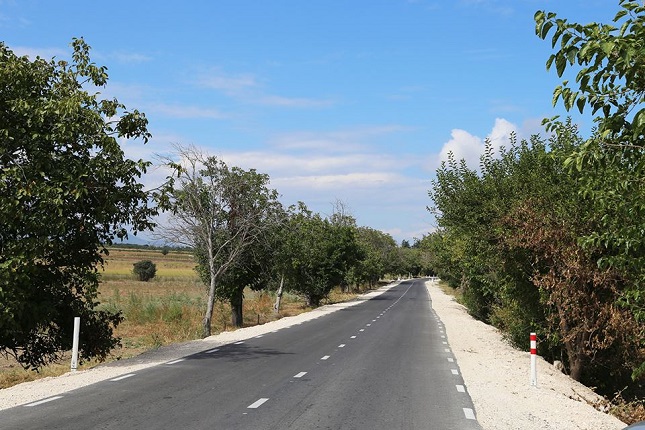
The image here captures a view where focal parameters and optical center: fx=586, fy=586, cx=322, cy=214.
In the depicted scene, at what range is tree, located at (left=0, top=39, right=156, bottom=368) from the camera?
12.0m

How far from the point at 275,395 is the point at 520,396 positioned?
4.40m

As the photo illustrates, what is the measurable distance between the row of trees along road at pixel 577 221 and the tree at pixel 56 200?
9.31 meters

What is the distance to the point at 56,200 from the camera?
11.7 meters

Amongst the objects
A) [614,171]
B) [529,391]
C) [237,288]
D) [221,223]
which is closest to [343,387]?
[529,391]

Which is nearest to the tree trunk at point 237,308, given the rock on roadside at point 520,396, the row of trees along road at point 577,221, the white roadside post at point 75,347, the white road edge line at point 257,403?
the row of trees along road at point 577,221

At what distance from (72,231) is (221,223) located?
1435 centimetres

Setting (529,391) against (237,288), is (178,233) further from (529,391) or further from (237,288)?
(529,391)

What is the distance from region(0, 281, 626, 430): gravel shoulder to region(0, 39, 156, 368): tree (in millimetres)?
1927

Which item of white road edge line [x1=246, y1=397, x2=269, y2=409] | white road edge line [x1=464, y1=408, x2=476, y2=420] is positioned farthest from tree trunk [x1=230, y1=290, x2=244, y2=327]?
white road edge line [x1=464, y1=408, x2=476, y2=420]


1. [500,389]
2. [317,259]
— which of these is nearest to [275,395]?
[500,389]

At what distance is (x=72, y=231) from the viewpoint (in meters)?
13.9

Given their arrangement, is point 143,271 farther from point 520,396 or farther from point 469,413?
point 469,413

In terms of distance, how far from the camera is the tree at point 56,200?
39.5 ft

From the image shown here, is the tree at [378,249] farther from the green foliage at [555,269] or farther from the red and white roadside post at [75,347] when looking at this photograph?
the red and white roadside post at [75,347]
